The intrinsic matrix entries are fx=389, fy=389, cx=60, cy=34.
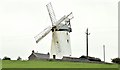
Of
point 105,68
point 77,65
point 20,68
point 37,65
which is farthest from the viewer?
point 105,68

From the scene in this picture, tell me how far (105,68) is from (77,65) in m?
3.72

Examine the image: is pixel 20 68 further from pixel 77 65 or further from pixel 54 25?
pixel 54 25

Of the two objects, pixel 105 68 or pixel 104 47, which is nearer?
pixel 105 68

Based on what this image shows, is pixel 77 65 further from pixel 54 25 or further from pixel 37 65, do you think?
pixel 54 25

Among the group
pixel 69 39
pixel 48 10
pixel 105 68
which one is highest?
pixel 48 10

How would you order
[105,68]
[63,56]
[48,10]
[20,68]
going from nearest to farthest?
1. [20,68]
2. [105,68]
3. [63,56]
4. [48,10]

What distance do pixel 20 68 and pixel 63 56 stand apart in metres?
59.9

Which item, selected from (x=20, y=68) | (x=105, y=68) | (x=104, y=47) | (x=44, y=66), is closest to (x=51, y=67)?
(x=44, y=66)

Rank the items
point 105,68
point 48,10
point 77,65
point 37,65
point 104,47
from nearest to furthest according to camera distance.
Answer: point 37,65 < point 77,65 < point 105,68 < point 48,10 < point 104,47

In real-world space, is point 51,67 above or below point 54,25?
below

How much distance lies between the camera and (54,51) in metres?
87.8

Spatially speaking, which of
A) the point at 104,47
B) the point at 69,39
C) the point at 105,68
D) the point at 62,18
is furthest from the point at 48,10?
the point at 105,68

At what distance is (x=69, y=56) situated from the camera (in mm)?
88750

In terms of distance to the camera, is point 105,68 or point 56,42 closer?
point 105,68
